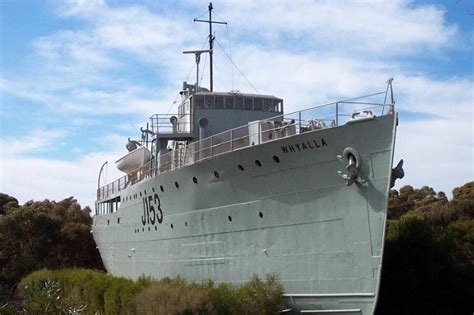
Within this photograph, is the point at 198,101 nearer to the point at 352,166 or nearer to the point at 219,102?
the point at 219,102

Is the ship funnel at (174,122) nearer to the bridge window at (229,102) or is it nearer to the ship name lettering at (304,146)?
the bridge window at (229,102)

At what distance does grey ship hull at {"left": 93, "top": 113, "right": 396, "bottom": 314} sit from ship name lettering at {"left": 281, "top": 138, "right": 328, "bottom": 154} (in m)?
0.02

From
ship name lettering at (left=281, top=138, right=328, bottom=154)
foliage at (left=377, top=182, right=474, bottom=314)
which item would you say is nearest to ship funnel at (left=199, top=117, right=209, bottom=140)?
ship name lettering at (left=281, top=138, right=328, bottom=154)

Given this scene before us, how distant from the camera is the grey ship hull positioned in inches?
548

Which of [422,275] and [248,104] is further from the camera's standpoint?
[248,104]

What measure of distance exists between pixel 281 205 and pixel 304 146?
1.64m

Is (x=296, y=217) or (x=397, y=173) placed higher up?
(x=397, y=173)

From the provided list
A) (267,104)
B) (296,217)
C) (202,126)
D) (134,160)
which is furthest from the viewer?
(134,160)

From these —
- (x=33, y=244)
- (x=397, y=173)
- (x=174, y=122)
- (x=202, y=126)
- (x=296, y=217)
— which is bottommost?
(x=33, y=244)

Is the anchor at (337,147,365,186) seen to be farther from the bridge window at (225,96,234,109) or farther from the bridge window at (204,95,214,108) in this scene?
the bridge window at (204,95,214,108)

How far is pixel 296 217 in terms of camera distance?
15.1 m

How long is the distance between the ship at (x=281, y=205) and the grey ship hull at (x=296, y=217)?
0.02 m

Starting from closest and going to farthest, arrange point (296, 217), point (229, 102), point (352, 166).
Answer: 1. point (352, 166)
2. point (296, 217)
3. point (229, 102)

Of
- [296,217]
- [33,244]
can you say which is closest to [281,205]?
[296,217]
